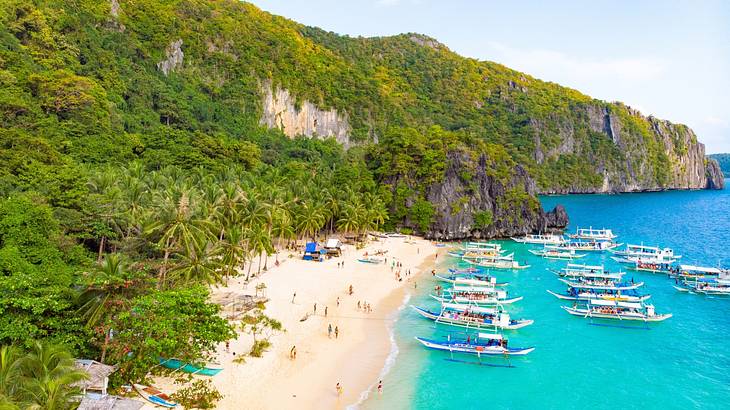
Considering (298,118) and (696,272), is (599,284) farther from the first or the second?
(298,118)

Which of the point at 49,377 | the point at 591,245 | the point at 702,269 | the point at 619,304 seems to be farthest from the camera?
the point at 591,245

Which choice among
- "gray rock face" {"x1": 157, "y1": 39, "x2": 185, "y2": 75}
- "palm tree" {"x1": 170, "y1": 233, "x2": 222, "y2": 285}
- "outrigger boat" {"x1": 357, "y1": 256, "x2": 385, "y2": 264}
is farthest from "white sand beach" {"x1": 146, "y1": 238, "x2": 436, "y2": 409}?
"gray rock face" {"x1": 157, "y1": 39, "x2": 185, "y2": 75}

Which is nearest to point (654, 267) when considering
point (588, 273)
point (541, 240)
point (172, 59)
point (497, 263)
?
point (588, 273)

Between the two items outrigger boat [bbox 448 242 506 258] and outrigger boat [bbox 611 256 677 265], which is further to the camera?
outrigger boat [bbox 448 242 506 258]

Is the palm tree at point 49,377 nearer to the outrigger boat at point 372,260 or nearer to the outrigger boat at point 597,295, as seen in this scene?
the outrigger boat at point 372,260

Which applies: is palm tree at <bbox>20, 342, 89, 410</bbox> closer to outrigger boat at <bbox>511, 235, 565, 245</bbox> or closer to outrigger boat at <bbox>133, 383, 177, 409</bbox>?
outrigger boat at <bbox>133, 383, 177, 409</bbox>

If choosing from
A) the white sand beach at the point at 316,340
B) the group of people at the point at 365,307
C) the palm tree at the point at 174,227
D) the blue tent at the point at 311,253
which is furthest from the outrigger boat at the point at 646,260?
the palm tree at the point at 174,227

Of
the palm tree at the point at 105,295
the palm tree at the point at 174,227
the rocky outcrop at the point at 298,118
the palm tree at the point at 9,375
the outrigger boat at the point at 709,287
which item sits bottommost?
the outrigger boat at the point at 709,287
